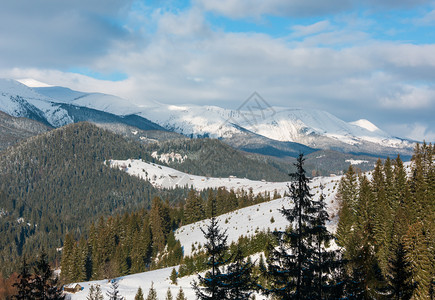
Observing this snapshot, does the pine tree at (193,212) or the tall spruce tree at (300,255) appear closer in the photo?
the tall spruce tree at (300,255)

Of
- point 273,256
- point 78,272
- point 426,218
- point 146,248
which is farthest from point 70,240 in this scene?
point 273,256

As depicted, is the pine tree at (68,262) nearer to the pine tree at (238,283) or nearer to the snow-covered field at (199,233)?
the snow-covered field at (199,233)

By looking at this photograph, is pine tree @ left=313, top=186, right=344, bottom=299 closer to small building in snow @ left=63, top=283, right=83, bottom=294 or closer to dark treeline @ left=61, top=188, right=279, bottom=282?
small building in snow @ left=63, top=283, right=83, bottom=294

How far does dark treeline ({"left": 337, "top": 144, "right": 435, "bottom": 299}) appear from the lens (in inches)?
1268

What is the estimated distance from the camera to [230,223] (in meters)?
96.2

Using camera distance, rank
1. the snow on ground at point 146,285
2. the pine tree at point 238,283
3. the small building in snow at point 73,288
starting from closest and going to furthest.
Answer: the pine tree at point 238,283 < the small building in snow at point 73,288 < the snow on ground at point 146,285

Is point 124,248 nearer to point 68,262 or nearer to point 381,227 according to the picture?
point 68,262

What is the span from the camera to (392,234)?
1919 inches

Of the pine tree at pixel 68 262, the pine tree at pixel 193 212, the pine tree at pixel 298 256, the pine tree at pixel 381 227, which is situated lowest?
the pine tree at pixel 68 262

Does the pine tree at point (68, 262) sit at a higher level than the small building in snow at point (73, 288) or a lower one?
lower

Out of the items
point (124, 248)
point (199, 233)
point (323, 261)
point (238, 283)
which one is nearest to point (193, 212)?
point (199, 233)

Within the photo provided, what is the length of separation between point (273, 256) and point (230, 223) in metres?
75.9

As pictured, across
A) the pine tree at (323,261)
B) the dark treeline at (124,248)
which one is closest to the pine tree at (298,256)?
the pine tree at (323,261)

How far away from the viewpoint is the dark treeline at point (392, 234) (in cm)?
3222
